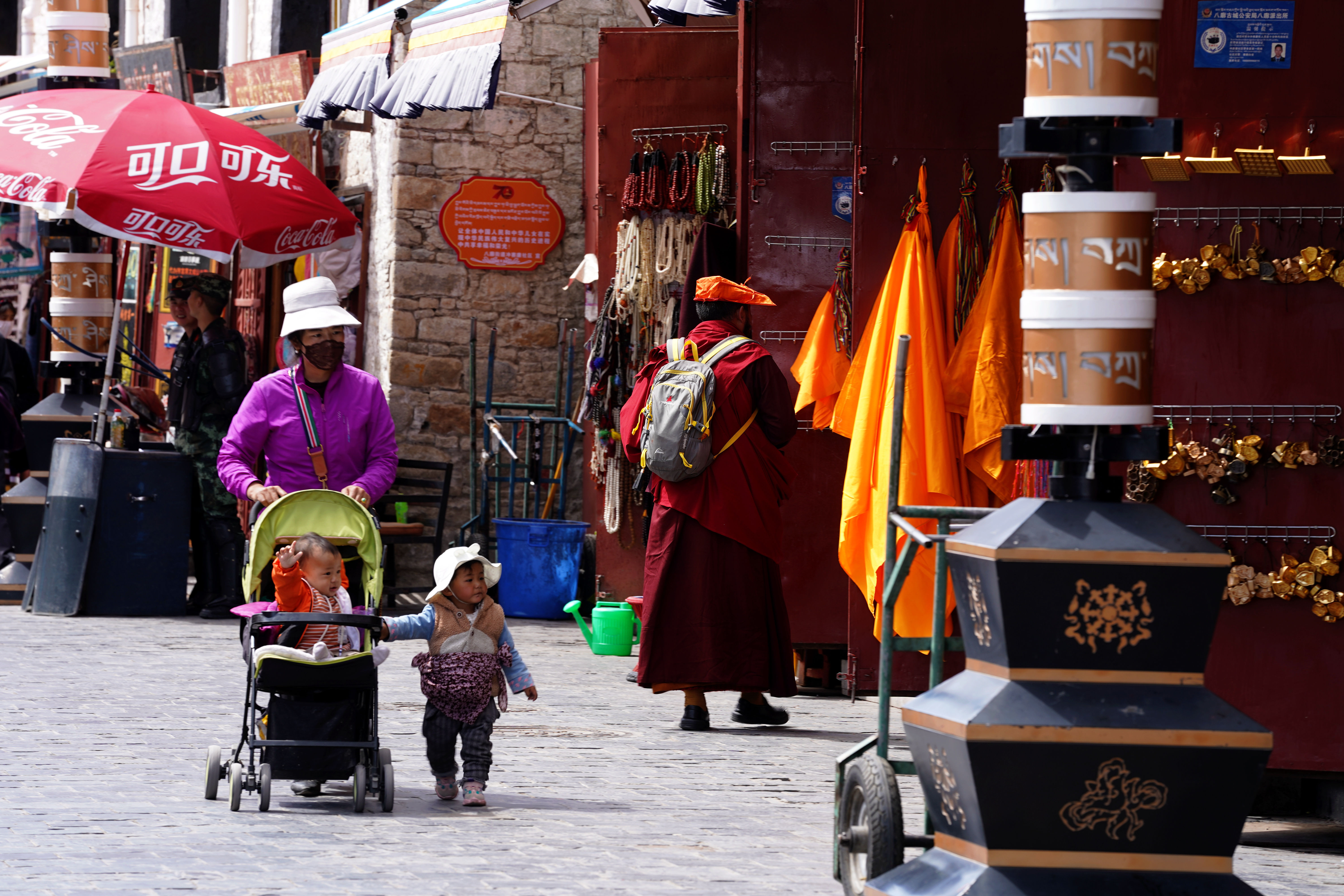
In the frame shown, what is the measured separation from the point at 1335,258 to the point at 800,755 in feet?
9.45

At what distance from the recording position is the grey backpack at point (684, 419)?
26.7 ft

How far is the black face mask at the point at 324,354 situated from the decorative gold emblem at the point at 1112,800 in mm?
4491

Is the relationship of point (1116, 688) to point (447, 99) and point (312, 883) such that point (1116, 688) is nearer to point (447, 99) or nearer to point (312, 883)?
point (312, 883)

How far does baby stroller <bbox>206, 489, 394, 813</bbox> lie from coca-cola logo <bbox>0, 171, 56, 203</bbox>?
5170 mm

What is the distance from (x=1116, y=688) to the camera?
4.06 meters

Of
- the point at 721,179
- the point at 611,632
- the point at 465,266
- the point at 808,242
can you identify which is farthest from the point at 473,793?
the point at 465,266

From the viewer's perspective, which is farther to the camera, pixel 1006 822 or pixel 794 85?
pixel 794 85

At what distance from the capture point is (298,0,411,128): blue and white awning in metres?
11.9

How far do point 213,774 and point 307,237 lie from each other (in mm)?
6212

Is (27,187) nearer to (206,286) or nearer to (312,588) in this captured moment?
(206,286)

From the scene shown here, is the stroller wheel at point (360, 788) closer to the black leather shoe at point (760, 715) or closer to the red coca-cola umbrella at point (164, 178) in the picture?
the black leather shoe at point (760, 715)

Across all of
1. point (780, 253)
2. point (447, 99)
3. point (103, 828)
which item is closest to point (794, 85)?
point (780, 253)

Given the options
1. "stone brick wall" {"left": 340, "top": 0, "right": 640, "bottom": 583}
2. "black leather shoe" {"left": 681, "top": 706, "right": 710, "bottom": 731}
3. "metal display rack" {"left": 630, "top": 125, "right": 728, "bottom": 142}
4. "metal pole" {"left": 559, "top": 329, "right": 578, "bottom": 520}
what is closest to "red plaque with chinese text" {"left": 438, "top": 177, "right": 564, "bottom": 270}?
"stone brick wall" {"left": 340, "top": 0, "right": 640, "bottom": 583}

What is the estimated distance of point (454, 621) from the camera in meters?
6.33
